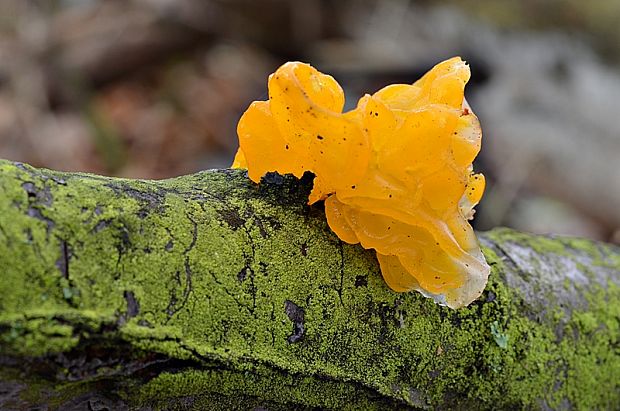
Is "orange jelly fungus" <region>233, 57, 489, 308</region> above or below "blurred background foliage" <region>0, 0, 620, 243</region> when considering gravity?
below

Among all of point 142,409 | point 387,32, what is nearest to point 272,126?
point 142,409

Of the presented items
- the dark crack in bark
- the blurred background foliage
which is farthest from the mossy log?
the blurred background foliage

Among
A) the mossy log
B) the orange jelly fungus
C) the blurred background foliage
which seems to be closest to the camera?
the mossy log

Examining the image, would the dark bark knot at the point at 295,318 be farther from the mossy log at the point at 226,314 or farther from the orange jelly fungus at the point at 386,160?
the orange jelly fungus at the point at 386,160

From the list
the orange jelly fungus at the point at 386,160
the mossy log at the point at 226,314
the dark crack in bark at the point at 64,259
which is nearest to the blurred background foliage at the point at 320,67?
the mossy log at the point at 226,314

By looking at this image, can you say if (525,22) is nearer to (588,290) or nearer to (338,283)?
(588,290)

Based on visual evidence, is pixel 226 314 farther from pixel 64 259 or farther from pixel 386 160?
pixel 386 160

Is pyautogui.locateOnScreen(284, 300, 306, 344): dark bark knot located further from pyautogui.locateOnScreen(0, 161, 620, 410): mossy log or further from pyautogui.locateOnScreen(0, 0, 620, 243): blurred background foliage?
pyautogui.locateOnScreen(0, 0, 620, 243): blurred background foliage
